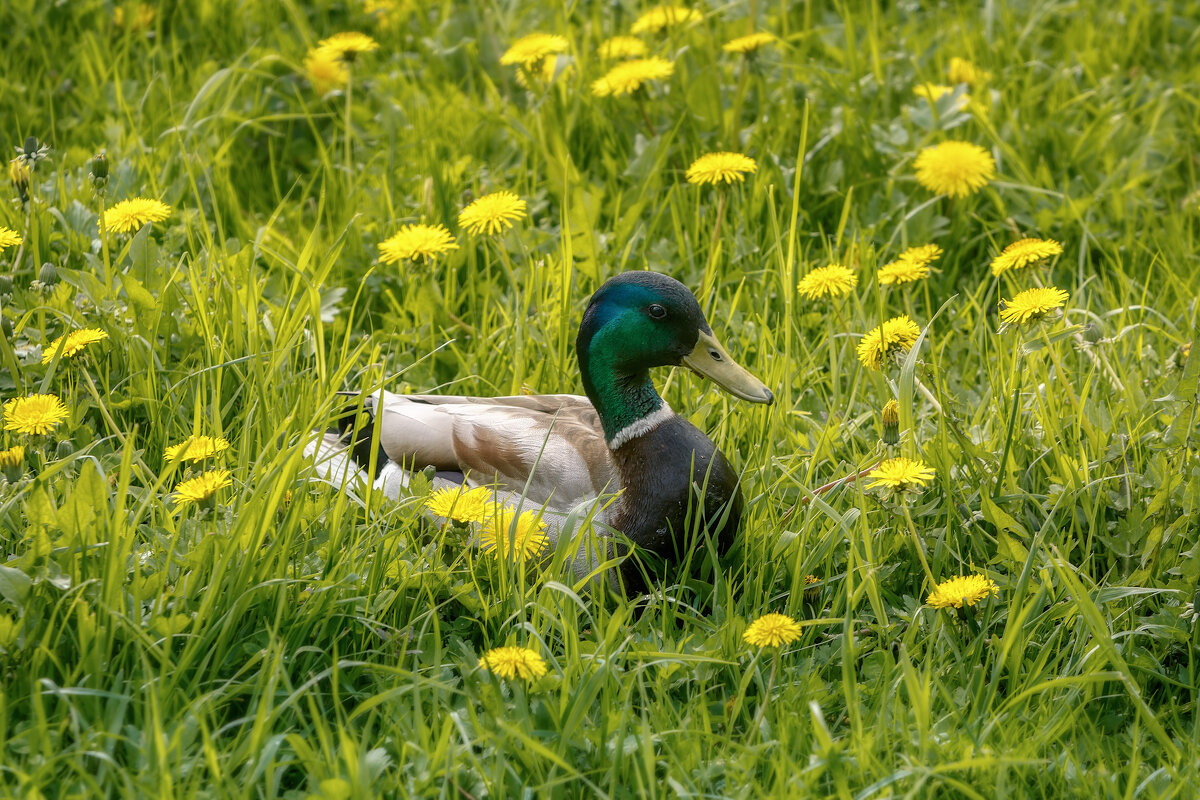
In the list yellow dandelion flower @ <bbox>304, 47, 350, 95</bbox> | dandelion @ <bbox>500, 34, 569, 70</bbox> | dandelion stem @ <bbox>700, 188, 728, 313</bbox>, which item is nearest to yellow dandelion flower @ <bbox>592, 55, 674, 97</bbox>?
dandelion @ <bbox>500, 34, 569, 70</bbox>

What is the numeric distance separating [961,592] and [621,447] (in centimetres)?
86

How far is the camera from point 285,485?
2.71 meters

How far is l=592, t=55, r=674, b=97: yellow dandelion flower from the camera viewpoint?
4.35 m

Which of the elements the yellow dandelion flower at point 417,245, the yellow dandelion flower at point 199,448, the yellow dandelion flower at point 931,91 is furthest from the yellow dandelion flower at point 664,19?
the yellow dandelion flower at point 199,448

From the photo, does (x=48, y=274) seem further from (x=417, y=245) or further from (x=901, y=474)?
(x=901, y=474)

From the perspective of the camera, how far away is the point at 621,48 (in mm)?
4695

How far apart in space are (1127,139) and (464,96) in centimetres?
249

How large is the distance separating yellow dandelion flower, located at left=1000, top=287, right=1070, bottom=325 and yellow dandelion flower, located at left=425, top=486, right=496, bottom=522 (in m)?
1.25

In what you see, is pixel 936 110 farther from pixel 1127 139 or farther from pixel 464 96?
pixel 464 96

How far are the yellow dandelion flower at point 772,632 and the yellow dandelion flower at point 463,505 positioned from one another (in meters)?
0.65

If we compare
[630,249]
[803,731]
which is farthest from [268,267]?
[803,731]

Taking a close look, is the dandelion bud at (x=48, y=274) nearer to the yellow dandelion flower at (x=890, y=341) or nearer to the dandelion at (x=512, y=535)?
the dandelion at (x=512, y=535)

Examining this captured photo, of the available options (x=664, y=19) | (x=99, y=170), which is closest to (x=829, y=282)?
(x=664, y=19)

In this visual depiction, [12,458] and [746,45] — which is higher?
[746,45]
